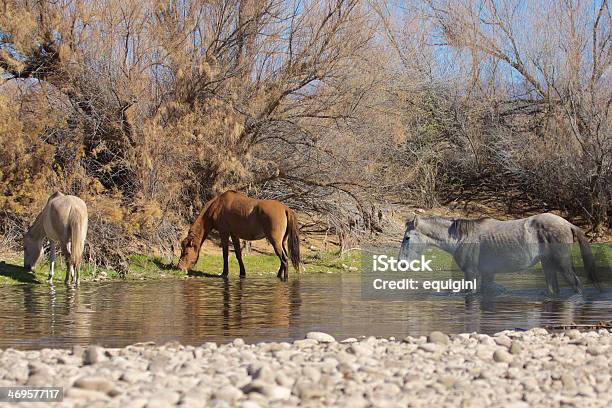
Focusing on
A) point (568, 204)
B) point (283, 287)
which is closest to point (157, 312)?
point (283, 287)

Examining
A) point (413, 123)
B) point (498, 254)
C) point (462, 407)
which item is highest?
point (413, 123)

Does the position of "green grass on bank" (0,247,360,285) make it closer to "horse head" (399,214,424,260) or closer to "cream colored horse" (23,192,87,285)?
"cream colored horse" (23,192,87,285)

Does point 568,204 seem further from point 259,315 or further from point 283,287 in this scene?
point 259,315

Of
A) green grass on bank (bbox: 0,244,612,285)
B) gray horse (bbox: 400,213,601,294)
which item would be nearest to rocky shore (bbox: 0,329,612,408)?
gray horse (bbox: 400,213,601,294)

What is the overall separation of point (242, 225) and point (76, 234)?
3857 mm

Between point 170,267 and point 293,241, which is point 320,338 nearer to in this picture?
point 293,241

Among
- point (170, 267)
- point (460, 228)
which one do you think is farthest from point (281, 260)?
point (460, 228)

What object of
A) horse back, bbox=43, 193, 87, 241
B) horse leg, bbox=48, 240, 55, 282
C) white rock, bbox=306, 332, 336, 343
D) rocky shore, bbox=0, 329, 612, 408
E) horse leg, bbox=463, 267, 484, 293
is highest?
horse back, bbox=43, 193, 87, 241

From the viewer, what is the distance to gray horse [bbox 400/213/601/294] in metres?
13.9

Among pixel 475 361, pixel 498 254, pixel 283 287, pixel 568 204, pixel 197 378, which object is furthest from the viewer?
pixel 568 204

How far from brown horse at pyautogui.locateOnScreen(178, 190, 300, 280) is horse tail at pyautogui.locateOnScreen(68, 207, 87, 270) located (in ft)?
9.40

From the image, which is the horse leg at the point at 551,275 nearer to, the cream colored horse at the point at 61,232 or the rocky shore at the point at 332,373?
the rocky shore at the point at 332,373

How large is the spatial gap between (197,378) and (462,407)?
6.43ft

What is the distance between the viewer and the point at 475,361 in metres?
7.82
